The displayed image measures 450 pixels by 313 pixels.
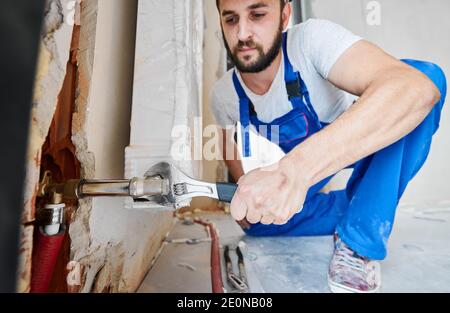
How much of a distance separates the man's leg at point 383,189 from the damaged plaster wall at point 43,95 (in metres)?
0.75

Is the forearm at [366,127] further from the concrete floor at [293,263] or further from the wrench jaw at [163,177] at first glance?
the concrete floor at [293,263]

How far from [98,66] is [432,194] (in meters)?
2.22

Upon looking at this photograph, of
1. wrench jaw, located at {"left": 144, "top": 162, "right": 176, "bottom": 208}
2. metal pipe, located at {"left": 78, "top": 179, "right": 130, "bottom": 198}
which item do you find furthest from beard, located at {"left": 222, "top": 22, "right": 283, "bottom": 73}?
metal pipe, located at {"left": 78, "top": 179, "right": 130, "bottom": 198}

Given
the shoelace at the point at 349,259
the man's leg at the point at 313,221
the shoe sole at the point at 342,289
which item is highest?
the man's leg at the point at 313,221

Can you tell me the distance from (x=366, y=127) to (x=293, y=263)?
1.64 ft

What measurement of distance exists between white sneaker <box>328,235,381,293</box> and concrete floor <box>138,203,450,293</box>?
27mm

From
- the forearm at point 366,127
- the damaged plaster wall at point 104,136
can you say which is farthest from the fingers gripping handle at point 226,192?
the damaged plaster wall at point 104,136

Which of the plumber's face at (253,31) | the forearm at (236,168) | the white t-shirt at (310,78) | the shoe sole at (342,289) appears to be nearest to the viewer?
the shoe sole at (342,289)

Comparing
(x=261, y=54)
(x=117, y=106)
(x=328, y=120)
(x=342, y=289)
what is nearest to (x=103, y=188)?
(x=117, y=106)

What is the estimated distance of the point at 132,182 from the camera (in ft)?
1.54

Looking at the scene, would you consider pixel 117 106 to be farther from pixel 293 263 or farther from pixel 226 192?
pixel 293 263

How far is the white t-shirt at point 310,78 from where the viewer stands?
780 mm

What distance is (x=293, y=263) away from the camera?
0.84 meters

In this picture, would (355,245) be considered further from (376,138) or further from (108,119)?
(108,119)
